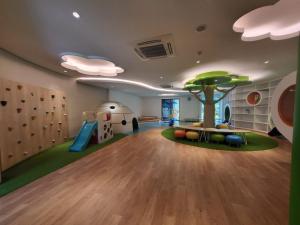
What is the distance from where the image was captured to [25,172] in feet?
9.57

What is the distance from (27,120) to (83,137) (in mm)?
1754

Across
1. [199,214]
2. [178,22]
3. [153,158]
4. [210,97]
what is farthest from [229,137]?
[178,22]

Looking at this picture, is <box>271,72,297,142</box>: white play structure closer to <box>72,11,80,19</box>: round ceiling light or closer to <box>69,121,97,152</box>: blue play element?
<box>72,11,80,19</box>: round ceiling light

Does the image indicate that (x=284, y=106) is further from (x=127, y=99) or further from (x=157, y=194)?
(x=127, y=99)

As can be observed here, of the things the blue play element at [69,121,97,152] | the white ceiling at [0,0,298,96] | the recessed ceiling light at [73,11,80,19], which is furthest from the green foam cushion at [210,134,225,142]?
the recessed ceiling light at [73,11,80,19]

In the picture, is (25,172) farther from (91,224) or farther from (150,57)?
(150,57)

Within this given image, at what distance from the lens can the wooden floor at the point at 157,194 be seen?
5.64 feet

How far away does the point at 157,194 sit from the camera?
7.20ft

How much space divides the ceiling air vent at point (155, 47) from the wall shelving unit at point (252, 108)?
7.18 meters

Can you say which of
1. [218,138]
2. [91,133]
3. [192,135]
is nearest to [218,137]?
[218,138]

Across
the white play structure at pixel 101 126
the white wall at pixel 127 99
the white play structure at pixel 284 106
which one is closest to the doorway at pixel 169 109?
the white wall at pixel 127 99

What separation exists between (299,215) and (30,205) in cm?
301

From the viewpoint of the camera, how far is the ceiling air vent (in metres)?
2.67

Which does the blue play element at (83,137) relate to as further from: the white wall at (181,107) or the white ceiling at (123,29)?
the white wall at (181,107)
